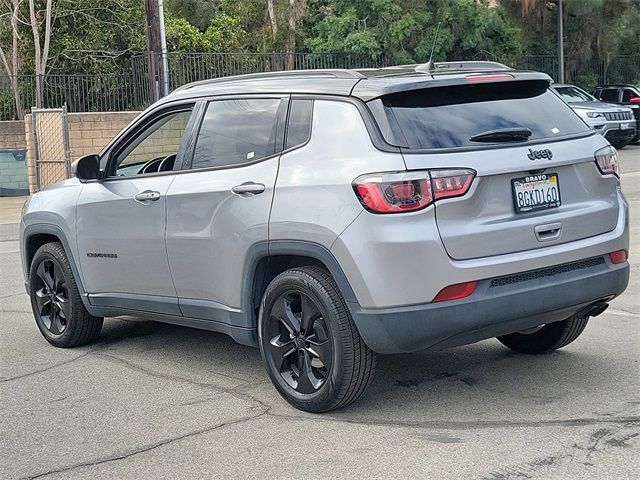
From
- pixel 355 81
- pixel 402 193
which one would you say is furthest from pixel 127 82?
pixel 402 193

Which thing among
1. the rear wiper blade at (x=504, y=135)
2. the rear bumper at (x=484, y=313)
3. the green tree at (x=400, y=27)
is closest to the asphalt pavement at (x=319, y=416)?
the rear bumper at (x=484, y=313)

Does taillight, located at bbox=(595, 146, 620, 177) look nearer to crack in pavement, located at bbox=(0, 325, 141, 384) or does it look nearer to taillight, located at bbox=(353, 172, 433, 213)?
taillight, located at bbox=(353, 172, 433, 213)

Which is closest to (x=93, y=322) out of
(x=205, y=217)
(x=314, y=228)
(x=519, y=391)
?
(x=205, y=217)

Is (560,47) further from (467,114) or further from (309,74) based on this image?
(467,114)

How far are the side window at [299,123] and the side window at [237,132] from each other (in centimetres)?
8

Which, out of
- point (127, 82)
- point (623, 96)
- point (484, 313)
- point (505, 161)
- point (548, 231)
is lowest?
point (484, 313)

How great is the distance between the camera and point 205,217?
5.73 metres

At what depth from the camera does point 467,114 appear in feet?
17.2

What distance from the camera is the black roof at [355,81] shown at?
5176 millimetres

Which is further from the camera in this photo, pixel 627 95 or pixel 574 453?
pixel 627 95

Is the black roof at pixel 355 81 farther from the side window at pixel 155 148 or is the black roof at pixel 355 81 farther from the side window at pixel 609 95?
the side window at pixel 609 95

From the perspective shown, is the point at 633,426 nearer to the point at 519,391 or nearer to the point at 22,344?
the point at 519,391

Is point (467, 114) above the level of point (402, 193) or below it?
above

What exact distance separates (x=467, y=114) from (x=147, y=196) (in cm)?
215
